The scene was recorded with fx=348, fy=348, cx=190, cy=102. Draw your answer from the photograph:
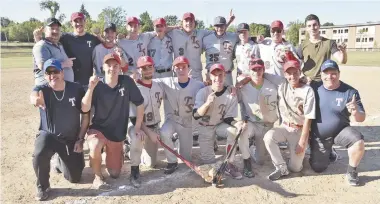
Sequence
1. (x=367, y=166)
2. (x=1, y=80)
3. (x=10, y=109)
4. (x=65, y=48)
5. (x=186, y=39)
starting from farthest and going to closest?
1. (x=1, y=80)
2. (x=10, y=109)
3. (x=186, y=39)
4. (x=65, y=48)
5. (x=367, y=166)

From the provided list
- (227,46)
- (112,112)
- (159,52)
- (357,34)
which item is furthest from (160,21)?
(357,34)

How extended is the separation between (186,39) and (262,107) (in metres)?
2.37

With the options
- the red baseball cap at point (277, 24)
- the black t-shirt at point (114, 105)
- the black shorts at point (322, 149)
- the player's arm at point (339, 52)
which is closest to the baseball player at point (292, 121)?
the black shorts at point (322, 149)

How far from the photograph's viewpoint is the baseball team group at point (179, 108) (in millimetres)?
4773

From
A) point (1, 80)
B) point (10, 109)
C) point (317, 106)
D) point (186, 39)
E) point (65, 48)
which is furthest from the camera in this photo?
point (1, 80)

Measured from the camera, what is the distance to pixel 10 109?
33.5 ft

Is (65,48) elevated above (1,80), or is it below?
above

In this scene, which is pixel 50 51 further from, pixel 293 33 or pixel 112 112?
pixel 293 33

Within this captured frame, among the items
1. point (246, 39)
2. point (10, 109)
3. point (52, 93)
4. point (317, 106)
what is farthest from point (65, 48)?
point (10, 109)

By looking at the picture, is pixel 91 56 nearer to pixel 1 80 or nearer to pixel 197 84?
pixel 197 84

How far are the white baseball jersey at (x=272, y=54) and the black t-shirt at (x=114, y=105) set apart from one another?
2797mm

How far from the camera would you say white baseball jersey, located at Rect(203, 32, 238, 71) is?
7.07 m

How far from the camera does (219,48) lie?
7.07 metres

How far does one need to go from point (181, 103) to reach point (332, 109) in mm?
2271
